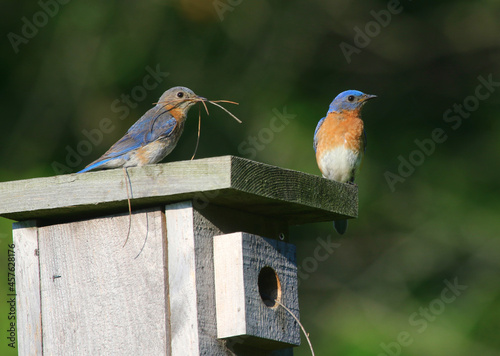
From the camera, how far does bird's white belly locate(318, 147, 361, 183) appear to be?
6.11m

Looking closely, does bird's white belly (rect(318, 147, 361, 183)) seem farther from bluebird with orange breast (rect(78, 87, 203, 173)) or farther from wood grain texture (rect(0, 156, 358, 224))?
wood grain texture (rect(0, 156, 358, 224))

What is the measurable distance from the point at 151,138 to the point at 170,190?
110 centimetres

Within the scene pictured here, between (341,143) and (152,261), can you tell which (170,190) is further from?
(341,143)

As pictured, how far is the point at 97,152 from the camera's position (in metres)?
8.36

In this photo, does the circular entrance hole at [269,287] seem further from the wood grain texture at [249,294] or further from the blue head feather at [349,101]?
the blue head feather at [349,101]

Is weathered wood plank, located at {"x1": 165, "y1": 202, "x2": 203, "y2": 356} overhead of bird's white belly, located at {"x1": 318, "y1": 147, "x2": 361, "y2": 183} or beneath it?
beneath

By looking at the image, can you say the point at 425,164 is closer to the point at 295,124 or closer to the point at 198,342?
the point at 295,124

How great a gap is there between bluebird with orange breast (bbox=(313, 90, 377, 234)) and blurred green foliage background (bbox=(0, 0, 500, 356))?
2158 millimetres

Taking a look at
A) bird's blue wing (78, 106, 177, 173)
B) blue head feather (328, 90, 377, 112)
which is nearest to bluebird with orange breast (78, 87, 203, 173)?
bird's blue wing (78, 106, 177, 173)

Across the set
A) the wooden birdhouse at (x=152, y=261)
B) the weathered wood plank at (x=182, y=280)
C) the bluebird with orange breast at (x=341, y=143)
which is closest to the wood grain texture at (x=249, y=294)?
the wooden birdhouse at (x=152, y=261)

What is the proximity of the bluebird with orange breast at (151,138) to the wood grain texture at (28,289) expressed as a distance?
591 millimetres

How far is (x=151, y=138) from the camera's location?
4590mm

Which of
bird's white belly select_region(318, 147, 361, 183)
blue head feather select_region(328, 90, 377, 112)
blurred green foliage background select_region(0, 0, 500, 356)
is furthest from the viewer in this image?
blurred green foliage background select_region(0, 0, 500, 356)

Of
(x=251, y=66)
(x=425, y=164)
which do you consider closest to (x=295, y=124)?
(x=251, y=66)
